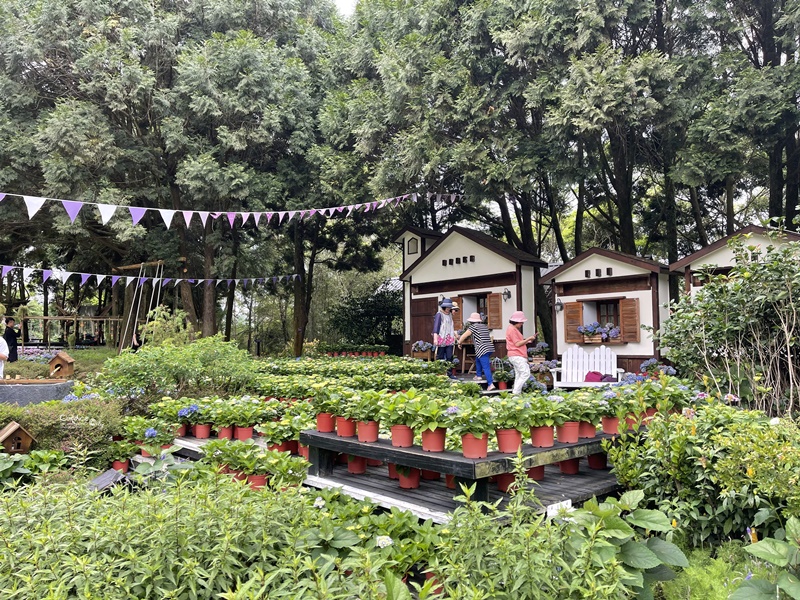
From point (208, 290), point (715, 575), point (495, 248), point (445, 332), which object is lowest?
point (715, 575)

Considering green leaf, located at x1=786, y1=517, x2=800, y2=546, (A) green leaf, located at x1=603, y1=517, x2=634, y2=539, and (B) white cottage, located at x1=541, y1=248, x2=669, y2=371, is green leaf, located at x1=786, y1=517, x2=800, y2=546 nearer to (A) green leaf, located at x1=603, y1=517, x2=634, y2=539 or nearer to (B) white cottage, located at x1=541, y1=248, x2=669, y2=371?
(A) green leaf, located at x1=603, y1=517, x2=634, y2=539

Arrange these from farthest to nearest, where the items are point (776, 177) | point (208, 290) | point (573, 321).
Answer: point (208, 290) < point (776, 177) < point (573, 321)

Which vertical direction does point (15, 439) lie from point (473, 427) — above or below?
below

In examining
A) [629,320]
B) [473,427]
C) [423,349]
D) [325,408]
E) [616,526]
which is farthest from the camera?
[423,349]

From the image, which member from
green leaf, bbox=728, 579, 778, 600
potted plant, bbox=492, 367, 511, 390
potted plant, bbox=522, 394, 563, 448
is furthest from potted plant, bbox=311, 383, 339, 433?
potted plant, bbox=492, 367, 511, 390

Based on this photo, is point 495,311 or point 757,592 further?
point 495,311

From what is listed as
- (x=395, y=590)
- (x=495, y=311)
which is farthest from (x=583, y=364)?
(x=395, y=590)

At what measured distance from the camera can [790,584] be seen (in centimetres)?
207

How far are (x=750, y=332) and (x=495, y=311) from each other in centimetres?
932

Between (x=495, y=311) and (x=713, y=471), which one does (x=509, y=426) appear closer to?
(x=713, y=471)

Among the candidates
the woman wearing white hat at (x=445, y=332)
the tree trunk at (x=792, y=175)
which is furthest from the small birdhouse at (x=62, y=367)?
the tree trunk at (x=792, y=175)

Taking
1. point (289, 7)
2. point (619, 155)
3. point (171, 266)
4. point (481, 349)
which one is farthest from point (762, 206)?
point (171, 266)

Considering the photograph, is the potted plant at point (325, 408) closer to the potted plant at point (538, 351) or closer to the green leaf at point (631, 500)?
the green leaf at point (631, 500)

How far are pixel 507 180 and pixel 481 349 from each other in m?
4.13
